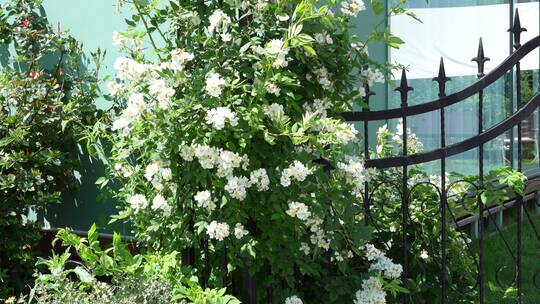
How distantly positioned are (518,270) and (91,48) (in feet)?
8.64

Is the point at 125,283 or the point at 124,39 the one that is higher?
the point at 124,39

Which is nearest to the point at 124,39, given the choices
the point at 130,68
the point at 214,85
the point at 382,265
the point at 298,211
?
the point at 130,68

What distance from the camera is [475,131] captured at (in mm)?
6277

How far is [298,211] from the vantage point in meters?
2.82

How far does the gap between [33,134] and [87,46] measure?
60 cm

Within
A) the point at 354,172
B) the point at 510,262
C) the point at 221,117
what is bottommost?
the point at 510,262

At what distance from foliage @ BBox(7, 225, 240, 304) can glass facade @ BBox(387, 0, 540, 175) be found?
2867 mm

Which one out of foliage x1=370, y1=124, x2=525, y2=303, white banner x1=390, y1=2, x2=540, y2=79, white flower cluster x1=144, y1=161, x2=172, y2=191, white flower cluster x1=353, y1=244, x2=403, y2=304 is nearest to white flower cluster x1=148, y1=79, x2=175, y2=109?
white flower cluster x1=144, y1=161, x2=172, y2=191

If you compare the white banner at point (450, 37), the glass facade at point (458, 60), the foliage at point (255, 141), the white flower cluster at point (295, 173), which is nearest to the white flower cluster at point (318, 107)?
the foliage at point (255, 141)

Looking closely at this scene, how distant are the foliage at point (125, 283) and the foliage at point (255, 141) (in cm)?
12

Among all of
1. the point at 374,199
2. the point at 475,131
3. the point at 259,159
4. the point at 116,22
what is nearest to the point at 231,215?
the point at 259,159

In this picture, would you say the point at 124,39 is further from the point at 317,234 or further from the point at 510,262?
the point at 510,262

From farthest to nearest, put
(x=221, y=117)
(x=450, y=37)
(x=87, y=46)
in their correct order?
(x=450, y=37) < (x=87, y=46) < (x=221, y=117)

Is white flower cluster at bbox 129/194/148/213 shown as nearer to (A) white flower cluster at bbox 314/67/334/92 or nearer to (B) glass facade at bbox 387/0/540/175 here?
(A) white flower cluster at bbox 314/67/334/92
